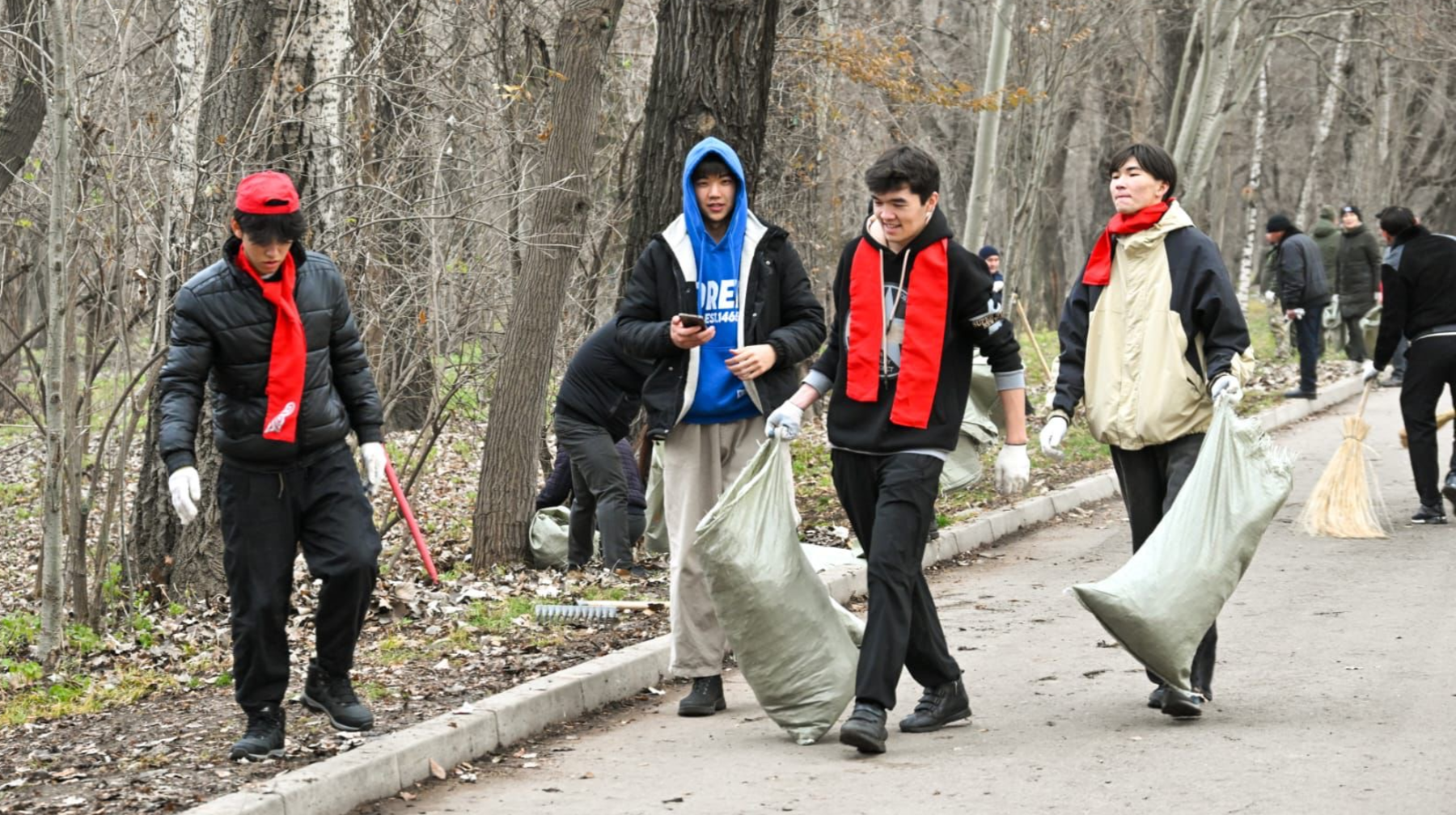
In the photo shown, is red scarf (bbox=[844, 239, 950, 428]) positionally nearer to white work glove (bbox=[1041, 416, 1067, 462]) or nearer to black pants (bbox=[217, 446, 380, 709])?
white work glove (bbox=[1041, 416, 1067, 462])

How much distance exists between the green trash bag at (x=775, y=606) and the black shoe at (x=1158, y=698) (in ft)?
3.52

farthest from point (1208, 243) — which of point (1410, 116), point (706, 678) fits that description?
point (1410, 116)

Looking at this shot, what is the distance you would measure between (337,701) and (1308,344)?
580 inches

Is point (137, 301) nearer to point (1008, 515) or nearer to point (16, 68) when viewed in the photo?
point (16, 68)

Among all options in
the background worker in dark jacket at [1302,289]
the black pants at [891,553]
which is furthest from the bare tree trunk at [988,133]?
the black pants at [891,553]

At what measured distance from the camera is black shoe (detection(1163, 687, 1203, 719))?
5.89m

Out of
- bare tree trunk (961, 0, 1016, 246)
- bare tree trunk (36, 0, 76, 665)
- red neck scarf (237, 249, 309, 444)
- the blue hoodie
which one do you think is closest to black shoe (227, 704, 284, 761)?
red neck scarf (237, 249, 309, 444)

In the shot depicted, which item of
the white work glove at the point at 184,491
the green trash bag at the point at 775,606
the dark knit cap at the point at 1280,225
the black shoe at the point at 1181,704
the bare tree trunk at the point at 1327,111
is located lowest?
the black shoe at the point at 1181,704

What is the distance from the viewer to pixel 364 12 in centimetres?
1388

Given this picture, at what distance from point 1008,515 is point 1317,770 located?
6398 mm

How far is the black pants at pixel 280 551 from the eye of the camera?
5.59 meters

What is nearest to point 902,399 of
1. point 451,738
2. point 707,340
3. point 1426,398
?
point 707,340

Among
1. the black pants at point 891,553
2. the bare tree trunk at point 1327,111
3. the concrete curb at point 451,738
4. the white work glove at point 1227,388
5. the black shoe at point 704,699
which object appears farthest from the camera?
the bare tree trunk at point 1327,111

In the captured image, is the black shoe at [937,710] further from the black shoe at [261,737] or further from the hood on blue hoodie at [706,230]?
the black shoe at [261,737]
